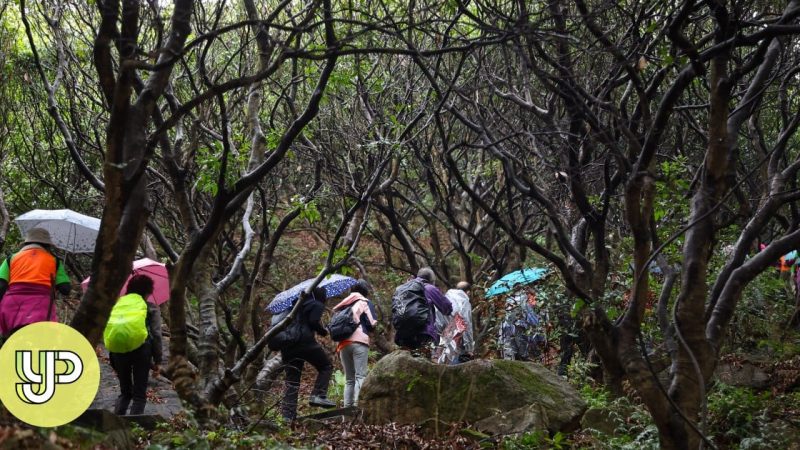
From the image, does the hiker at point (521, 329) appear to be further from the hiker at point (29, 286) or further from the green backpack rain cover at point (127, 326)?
the hiker at point (29, 286)

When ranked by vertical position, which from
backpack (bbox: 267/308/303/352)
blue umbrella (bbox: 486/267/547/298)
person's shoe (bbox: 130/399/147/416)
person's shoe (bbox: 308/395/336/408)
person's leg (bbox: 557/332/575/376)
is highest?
blue umbrella (bbox: 486/267/547/298)

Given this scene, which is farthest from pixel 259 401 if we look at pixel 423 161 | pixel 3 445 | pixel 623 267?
pixel 423 161

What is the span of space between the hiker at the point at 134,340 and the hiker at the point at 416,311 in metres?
3.38

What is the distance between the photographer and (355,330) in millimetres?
10445

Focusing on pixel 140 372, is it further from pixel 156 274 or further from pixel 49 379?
pixel 49 379

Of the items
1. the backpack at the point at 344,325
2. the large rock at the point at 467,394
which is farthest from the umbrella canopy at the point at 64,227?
the large rock at the point at 467,394

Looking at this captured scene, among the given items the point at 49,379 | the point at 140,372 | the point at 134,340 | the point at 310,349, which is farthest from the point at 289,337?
the point at 49,379

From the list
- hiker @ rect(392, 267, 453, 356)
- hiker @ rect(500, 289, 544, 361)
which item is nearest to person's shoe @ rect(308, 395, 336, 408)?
hiker @ rect(392, 267, 453, 356)

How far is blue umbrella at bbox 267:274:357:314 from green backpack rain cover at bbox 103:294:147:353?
2161 millimetres

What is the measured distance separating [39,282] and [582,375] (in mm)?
6513

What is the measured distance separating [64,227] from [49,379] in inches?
202

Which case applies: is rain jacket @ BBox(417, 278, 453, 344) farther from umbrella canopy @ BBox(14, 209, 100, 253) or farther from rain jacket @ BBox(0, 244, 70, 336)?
rain jacket @ BBox(0, 244, 70, 336)

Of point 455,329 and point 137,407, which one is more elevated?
point 455,329

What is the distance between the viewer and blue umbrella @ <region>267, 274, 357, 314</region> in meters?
10.3
